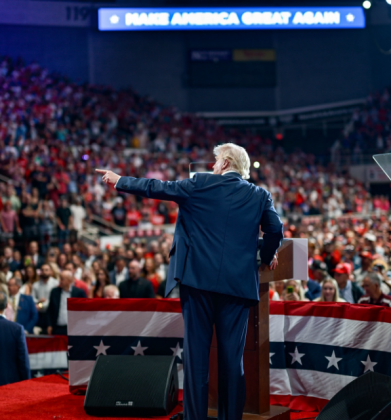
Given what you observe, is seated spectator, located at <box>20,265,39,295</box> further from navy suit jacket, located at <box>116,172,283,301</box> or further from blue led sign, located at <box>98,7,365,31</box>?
blue led sign, located at <box>98,7,365,31</box>

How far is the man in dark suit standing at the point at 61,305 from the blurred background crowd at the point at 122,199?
0.01 metres

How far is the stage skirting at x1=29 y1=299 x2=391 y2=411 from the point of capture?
4.43 meters

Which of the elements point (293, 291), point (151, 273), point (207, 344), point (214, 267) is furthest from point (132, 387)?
point (151, 273)

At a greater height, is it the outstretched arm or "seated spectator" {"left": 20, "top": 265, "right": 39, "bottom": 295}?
the outstretched arm

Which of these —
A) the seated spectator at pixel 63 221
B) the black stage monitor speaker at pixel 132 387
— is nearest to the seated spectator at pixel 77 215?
the seated spectator at pixel 63 221

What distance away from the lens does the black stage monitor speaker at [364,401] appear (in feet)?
9.86


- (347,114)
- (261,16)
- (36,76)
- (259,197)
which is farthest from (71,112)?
(259,197)

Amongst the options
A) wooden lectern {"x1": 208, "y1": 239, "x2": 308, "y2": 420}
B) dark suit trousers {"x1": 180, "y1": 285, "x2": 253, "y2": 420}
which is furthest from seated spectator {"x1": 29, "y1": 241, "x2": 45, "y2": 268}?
dark suit trousers {"x1": 180, "y1": 285, "x2": 253, "y2": 420}

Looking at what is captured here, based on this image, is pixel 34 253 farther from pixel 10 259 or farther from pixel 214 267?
pixel 214 267

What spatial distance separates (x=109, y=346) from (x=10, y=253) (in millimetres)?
6576

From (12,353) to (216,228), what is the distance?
2.78m

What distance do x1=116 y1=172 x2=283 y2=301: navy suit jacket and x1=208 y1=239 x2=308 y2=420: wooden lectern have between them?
0.52m

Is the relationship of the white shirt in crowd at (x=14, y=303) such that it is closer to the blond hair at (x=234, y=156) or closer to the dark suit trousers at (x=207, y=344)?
the dark suit trousers at (x=207, y=344)

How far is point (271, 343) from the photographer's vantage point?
15.7ft
